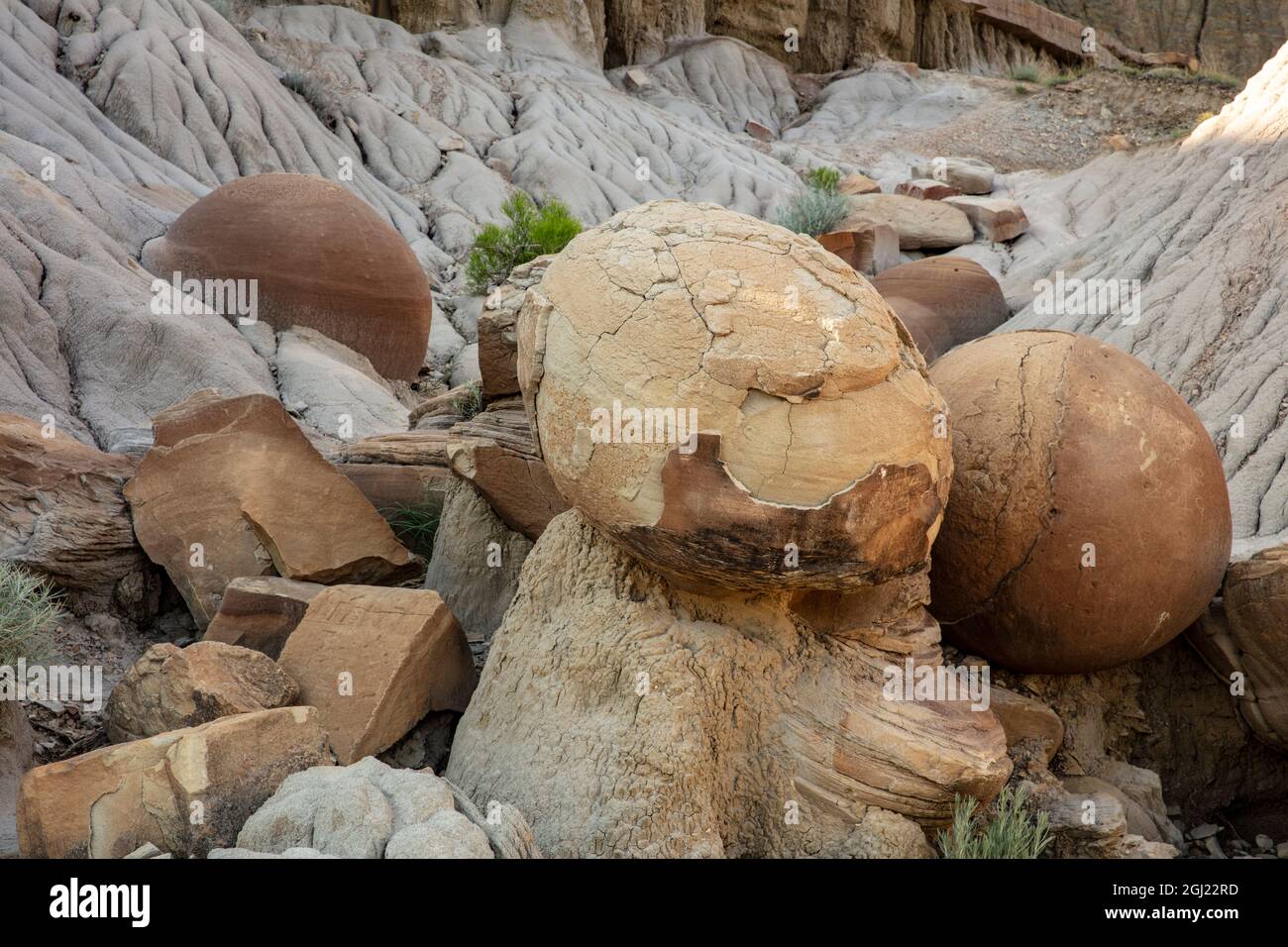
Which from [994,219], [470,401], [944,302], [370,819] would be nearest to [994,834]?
[370,819]

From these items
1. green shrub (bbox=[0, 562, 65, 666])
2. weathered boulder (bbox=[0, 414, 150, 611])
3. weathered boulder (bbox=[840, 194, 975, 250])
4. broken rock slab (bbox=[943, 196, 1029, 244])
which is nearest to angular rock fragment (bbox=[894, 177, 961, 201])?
broken rock slab (bbox=[943, 196, 1029, 244])

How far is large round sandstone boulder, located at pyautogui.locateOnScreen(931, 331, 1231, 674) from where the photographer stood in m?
3.66

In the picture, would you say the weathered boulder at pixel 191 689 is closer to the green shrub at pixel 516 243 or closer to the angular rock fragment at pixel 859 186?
the green shrub at pixel 516 243

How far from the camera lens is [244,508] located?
4.67m

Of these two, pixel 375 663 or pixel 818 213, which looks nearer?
pixel 375 663

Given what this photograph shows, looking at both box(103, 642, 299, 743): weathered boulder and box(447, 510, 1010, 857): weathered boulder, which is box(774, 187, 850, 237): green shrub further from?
box(103, 642, 299, 743): weathered boulder

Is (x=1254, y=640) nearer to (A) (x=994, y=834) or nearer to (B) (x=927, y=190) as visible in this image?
(A) (x=994, y=834)

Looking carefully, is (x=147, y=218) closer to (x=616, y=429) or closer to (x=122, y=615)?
(x=122, y=615)

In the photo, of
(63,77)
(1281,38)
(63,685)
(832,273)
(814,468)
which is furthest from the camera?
(1281,38)

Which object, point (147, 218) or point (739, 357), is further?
point (147, 218)

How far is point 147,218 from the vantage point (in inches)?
342

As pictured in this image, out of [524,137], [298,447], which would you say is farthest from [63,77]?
[298,447]

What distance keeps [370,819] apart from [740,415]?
1308mm
